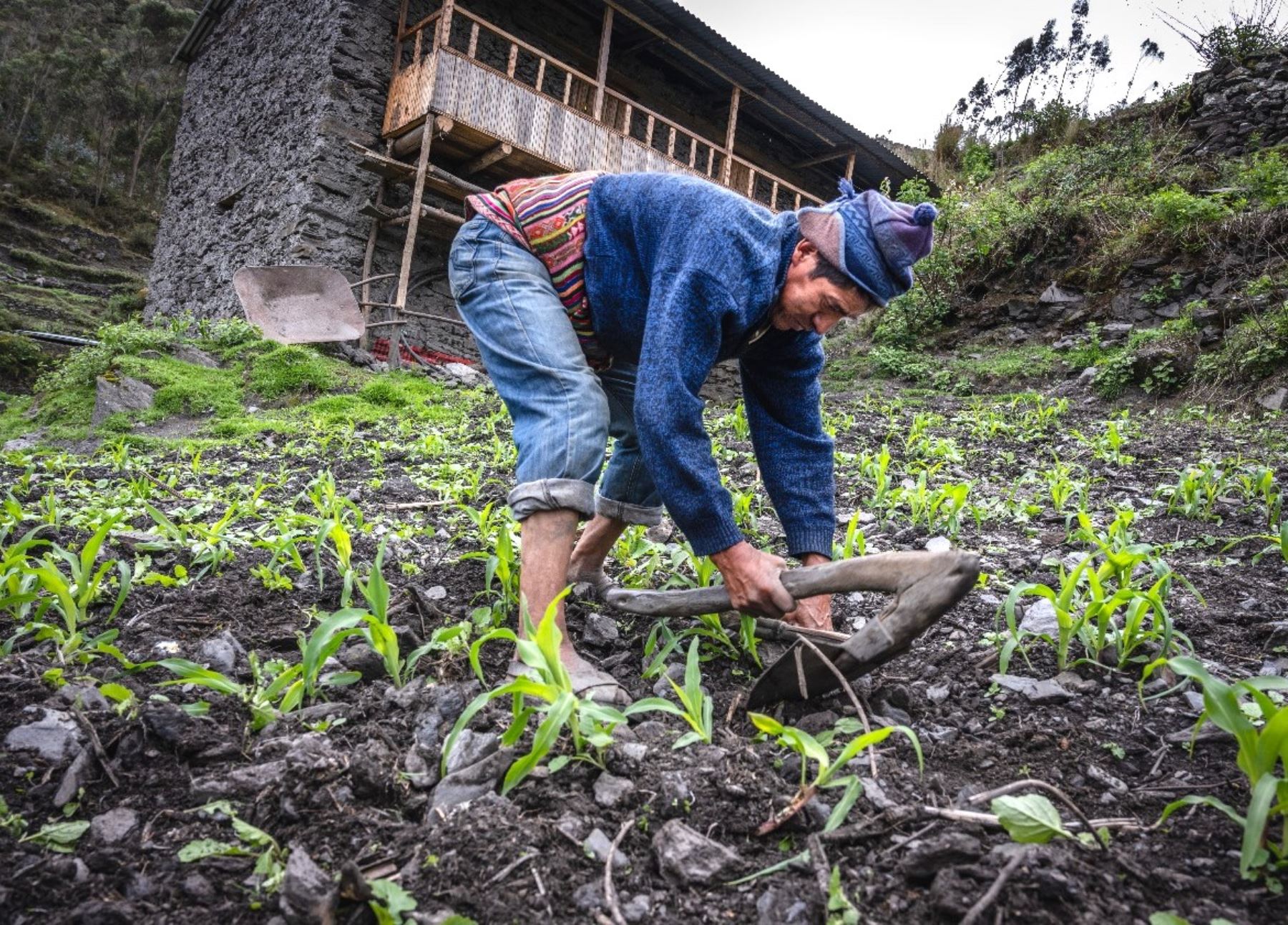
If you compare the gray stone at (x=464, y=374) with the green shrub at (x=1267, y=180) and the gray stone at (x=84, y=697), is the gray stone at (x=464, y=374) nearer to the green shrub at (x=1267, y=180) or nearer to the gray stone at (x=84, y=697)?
the gray stone at (x=84, y=697)

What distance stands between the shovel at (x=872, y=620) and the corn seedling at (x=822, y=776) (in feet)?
0.84

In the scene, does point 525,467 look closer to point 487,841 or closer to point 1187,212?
point 487,841

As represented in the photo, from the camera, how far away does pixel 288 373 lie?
712cm

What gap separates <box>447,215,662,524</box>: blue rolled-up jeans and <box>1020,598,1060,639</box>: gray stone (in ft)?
4.03

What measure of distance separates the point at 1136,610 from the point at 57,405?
7692mm

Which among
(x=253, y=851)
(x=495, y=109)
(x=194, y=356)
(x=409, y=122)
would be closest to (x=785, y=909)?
(x=253, y=851)

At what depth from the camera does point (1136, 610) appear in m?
1.75

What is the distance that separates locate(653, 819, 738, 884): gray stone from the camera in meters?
1.18

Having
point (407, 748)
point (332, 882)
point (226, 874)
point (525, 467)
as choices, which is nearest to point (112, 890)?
point (226, 874)

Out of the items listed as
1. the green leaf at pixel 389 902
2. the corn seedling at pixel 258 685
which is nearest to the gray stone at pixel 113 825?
the corn seedling at pixel 258 685

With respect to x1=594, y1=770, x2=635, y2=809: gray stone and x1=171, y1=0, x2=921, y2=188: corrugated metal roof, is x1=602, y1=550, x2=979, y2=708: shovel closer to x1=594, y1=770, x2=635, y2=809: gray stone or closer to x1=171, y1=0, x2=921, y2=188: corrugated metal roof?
x1=594, y1=770, x2=635, y2=809: gray stone

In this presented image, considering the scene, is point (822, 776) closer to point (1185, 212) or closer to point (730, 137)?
point (1185, 212)

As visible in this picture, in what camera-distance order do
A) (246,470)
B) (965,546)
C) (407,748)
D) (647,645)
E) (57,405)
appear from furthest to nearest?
(57,405), (246,470), (965,546), (647,645), (407,748)

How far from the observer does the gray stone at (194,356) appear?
746 centimetres
